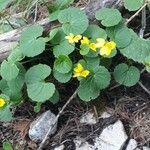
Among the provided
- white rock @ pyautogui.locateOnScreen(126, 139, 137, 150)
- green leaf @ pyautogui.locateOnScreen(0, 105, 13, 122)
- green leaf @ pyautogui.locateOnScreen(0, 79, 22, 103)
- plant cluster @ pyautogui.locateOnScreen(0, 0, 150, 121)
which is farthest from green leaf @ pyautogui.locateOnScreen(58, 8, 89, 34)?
white rock @ pyautogui.locateOnScreen(126, 139, 137, 150)

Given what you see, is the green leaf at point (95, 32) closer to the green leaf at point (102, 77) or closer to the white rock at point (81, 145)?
the green leaf at point (102, 77)

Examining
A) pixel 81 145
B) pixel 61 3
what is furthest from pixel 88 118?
pixel 61 3

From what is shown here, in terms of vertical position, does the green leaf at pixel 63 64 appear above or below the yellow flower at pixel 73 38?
below

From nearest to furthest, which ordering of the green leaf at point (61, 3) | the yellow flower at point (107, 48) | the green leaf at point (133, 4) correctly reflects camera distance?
the yellow flower at point (107, 48), the green leaf at point (133, 4), the green leaf at point (61, 3)

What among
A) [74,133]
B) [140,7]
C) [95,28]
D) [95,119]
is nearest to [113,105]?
[95,119]

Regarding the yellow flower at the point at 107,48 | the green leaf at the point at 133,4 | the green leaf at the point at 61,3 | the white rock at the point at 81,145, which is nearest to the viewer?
the yellow flower at the point at 107,48

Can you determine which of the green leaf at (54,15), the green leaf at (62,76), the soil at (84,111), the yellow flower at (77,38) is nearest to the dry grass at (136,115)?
the soil at (84,111)

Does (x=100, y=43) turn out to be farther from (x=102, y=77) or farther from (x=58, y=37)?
(x=58, y=37)
